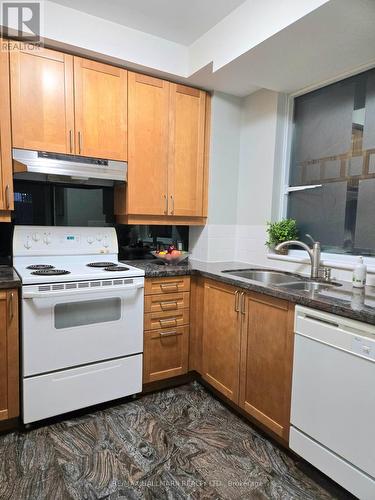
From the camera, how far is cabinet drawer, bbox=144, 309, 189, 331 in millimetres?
2320

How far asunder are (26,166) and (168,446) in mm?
1903

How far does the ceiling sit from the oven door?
69.3 inches

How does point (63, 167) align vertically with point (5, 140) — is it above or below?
below

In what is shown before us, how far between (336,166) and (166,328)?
173 centimetres

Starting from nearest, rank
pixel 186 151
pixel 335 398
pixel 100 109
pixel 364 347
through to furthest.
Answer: pixel 364 347 → pixel 335 398 → pixel 100 109 → pixel 186 151

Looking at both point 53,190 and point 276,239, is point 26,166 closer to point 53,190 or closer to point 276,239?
point 53,190

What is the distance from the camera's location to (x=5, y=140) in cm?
201

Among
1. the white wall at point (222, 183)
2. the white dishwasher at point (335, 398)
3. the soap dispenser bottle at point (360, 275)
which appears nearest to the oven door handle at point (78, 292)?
the white wall at point (222, 183)

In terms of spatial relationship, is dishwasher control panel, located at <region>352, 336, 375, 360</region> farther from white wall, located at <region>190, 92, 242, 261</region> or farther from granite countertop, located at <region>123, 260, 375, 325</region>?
white wall, located at <region>190, 92, 242, 261</region>

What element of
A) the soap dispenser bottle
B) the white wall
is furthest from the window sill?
the white wall

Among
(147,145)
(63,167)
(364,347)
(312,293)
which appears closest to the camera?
(364,347)

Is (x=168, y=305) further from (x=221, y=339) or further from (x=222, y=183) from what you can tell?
(x=222, y=183)

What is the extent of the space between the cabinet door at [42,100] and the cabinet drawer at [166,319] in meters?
1.32
